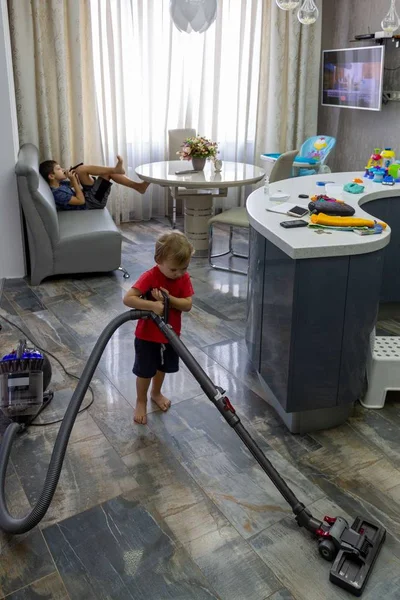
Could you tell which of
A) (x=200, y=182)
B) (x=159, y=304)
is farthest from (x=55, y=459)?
(x=200, y=182)

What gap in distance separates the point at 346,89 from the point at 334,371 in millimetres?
4176

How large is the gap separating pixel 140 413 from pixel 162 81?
422 cm

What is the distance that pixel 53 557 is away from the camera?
1.74 meters

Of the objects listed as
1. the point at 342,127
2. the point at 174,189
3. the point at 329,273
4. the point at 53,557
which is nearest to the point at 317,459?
the point at 329,273

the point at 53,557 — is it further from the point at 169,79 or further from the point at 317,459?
the point at 169,79

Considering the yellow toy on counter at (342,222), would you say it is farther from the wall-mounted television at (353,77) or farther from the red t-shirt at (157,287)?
the wall-mounted television at (353,77)

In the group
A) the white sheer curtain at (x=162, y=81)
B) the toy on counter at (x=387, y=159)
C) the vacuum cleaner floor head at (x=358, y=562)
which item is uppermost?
the white sheer curtain at (x=162, y=81)

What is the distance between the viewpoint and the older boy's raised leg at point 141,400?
241 cm

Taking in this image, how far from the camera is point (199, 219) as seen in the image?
15.2ft

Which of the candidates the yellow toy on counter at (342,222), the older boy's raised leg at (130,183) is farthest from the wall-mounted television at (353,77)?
the yellow toy on counter at (342,222)

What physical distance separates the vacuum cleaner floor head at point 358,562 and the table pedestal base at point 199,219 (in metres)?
3.18

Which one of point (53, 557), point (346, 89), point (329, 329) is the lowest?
point (53, 557)

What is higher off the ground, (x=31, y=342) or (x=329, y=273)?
(x=329, y=273)

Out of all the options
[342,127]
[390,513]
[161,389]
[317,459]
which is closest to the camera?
[390,513]
